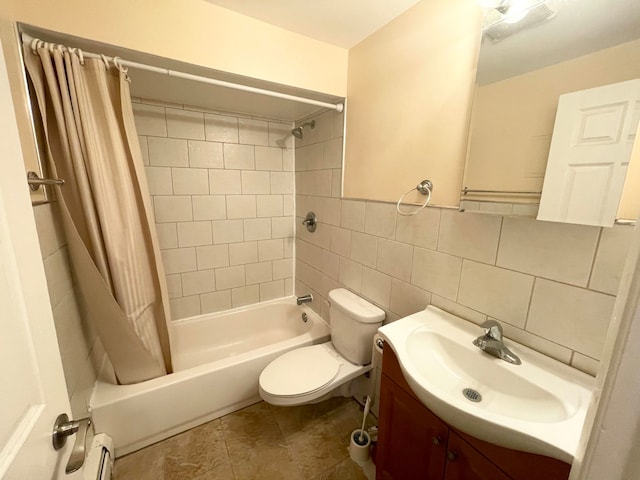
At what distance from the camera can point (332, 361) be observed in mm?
1521

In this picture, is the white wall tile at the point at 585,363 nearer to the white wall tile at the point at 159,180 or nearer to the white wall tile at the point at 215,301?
the white wall tile at the point at 215,301

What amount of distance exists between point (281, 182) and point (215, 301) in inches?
45.8

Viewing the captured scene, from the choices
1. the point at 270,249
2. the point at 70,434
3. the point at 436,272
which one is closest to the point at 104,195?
the point at 70,434

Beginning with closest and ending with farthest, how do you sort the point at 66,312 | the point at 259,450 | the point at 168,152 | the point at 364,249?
the point at 66,312 → the point at 259,450 → the point at 364,249 → the point at 168,152

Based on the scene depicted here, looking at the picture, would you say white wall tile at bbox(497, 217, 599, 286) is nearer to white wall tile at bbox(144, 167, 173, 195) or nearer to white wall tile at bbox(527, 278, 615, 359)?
white wall tile at bbox(527, 278, 615, 359)

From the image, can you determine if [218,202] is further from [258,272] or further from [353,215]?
[353,215]

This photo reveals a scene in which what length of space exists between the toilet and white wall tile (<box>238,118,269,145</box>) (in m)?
1.37

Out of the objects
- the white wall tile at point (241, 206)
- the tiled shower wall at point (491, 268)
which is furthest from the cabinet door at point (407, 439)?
the white wall tile at point (241, 206)

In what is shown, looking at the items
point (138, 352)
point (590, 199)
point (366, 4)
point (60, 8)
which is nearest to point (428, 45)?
point (366, 4)

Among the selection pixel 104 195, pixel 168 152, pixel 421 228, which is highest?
pixel 168 152

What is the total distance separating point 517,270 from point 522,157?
39 centimetres

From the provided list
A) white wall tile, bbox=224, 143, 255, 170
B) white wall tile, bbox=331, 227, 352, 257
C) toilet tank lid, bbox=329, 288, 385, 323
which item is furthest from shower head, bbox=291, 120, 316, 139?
toilet tank lid, bbox=329, 288, 385, 323

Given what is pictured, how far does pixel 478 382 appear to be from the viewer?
0.92 metres

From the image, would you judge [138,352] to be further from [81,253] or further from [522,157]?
[522,157]
